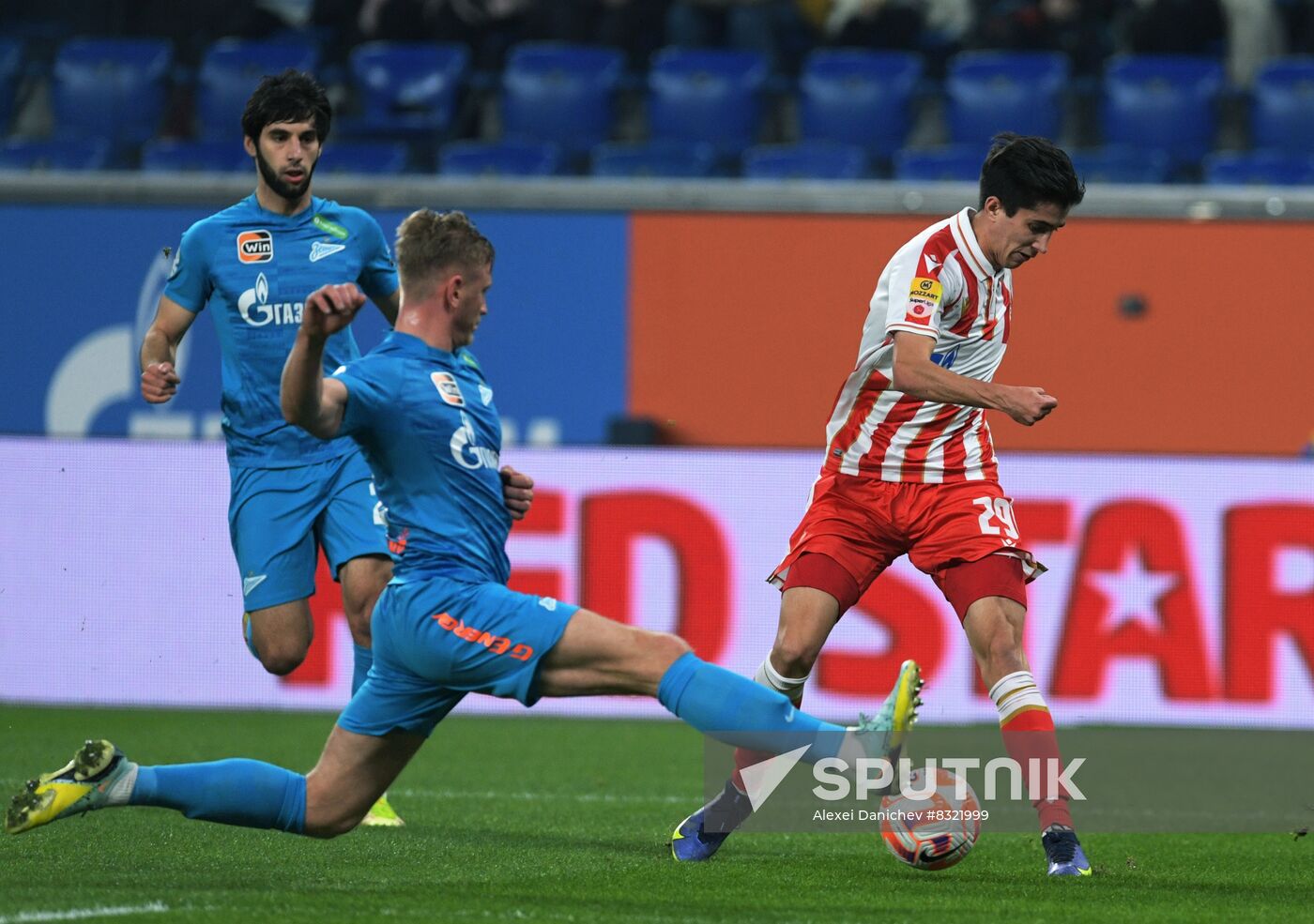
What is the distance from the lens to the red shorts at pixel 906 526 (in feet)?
19.4

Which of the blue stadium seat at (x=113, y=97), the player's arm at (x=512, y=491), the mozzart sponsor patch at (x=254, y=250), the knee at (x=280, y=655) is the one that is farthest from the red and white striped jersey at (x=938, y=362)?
the blue stadium seat at (x=113, y=97)

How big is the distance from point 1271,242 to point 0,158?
29.8 ft

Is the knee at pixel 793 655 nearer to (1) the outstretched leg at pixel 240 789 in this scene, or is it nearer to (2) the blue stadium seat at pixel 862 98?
(1) the outstretched leg at pixel 240 789

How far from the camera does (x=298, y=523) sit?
6523mm

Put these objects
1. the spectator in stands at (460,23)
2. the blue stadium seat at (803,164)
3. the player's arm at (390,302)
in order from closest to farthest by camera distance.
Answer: the player's arm at (390,302), the blue stadium seat at (803,164), the spectator in stands at (460,23)

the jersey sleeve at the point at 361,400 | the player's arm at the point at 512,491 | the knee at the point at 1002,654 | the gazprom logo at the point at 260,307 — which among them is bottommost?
the knee at the point at 1002,654

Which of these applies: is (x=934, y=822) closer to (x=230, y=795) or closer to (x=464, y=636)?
(x=464, y=636)

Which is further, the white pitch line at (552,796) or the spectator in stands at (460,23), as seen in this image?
the spectator in stands at (460,23)

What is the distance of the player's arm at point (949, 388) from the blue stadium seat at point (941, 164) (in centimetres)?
784

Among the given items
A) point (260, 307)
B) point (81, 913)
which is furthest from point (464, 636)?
point (260, 307)

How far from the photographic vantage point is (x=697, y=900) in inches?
199

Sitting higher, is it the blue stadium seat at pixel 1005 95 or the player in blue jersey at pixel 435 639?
the blue stadium seat at pixel 1005 95

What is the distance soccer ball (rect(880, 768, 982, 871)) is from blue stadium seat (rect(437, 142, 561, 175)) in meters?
9.06

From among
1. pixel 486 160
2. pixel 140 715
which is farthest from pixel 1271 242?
pixel 140 715
